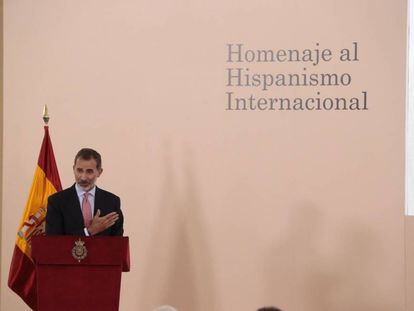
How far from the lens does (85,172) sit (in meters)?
4.48

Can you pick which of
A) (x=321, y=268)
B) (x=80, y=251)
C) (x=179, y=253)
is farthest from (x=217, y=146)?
(x=80, y=251)

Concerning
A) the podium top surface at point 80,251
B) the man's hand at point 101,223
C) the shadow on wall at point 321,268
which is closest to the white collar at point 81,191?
the man's hand at point 101,223

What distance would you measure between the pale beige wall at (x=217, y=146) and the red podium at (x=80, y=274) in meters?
1.86

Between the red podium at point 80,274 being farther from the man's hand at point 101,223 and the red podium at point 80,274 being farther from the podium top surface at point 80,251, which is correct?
the man's hand at point 101,223

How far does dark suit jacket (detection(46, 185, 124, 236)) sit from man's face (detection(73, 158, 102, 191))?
0.27 ft

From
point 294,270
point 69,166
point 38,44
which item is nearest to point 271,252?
point 294,270

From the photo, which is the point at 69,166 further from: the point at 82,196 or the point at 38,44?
the point at 82,196

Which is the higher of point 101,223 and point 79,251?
point 101,223

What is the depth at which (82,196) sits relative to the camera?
453 cm

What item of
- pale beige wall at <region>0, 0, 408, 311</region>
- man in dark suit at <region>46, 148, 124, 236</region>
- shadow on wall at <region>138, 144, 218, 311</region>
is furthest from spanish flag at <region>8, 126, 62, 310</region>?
shadow on wall at <region>138, 144, 218, 311</region>

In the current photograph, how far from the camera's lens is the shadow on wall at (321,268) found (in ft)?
19.2

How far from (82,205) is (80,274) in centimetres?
48

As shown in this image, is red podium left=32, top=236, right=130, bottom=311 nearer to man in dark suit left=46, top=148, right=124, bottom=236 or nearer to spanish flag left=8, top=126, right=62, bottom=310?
man in dark suit left=46, top=148, right=124, bottom=236

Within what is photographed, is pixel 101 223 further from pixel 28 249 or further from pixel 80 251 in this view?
pixel 28 249
